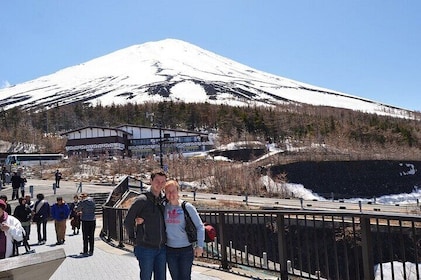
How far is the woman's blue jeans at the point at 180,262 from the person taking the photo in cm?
462

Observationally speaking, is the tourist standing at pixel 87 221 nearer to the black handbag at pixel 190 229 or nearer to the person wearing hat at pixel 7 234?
the person wearing hat at pixel 7 234

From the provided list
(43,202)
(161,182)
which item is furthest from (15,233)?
(43,202)

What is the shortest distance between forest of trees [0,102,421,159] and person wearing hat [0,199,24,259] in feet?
207

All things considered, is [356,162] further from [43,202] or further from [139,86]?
[139,86]

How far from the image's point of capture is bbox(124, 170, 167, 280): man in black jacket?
4.54 m

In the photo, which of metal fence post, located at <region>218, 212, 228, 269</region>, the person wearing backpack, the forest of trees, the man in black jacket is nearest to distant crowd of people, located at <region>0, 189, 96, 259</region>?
the man in black jacket

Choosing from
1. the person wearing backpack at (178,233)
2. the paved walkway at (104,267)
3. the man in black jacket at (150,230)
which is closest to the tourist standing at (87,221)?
the paved walkway at (104,267)

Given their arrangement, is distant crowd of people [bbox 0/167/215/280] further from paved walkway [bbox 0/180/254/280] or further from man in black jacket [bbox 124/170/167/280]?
paved walkway [bbox 0/180/254/280]

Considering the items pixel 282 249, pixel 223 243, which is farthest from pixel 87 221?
pixel 282 249

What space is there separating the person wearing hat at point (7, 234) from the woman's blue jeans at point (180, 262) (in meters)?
1.73

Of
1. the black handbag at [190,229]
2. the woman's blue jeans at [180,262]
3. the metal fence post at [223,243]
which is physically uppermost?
the black handbag at [190,229]

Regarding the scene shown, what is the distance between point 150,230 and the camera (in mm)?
4527

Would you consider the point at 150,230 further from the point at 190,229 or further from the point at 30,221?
the point at 30,221

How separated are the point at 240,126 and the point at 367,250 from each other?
80348 mm
